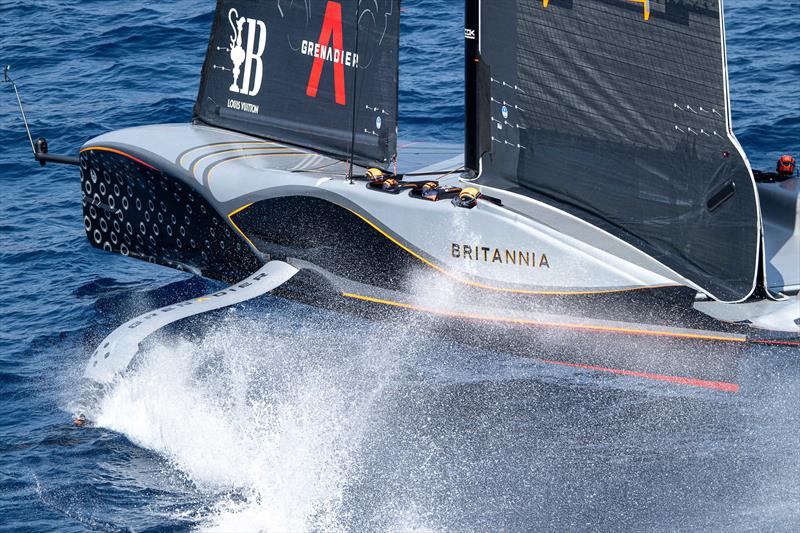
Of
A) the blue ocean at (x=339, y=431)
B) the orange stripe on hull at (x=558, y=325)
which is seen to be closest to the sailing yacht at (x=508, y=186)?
the orange stripe on hull at (x=558, y=325)

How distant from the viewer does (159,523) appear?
32.9 ft

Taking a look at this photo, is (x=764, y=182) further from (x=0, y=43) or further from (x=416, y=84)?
(x=0, y=43)

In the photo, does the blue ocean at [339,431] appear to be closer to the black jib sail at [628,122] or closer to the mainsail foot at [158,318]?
the mainsail foot at [158,318]

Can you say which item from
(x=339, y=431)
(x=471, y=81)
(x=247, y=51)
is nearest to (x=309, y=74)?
(x=247, y=51)

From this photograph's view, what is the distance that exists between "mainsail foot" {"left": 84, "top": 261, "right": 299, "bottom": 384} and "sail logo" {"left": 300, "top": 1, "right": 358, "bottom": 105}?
7.64ft

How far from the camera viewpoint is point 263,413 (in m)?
11.7

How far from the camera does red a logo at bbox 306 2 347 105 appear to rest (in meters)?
13.4

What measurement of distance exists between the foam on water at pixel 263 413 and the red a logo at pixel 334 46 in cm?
300

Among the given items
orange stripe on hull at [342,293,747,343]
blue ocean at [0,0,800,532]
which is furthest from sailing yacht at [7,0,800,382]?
blue ocean at [0,0,800,532]

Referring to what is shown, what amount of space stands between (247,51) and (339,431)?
554 centimetres

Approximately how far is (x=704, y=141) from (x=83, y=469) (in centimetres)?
709

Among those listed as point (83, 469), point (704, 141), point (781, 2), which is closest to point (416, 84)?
point (781, 2)

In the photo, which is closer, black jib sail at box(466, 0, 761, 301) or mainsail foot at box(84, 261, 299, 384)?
black jib sail at box(466, 0, 761, 301)

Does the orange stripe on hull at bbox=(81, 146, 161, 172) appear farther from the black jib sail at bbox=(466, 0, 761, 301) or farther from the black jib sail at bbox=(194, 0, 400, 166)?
the black jib sail at bbox=(466, 0, 761, 301)
